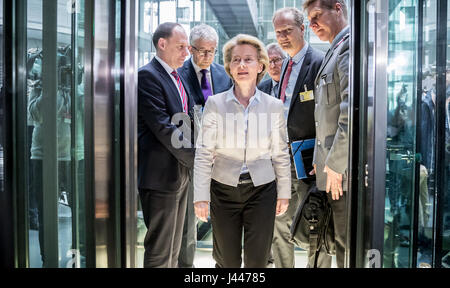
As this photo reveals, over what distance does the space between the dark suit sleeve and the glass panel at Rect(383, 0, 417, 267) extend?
1.17 meters

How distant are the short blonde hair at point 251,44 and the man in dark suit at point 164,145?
0.99ft

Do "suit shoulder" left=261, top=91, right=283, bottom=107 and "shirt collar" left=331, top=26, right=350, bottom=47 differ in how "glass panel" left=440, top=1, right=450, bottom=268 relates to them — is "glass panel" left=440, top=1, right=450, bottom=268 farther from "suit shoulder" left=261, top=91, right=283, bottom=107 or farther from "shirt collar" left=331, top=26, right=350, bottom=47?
"suit shoulder" left=261, top=91, right=283, bottom=107

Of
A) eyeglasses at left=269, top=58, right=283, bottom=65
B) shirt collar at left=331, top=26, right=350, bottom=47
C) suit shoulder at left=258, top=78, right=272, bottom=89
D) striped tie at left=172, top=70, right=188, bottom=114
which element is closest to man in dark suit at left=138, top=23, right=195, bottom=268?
striped tie at left=172, top=70, right=188, bottom=114

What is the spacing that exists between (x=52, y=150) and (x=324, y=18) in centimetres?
172

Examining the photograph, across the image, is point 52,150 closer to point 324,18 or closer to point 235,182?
point 235,182

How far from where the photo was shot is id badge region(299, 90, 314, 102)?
260 centimetres

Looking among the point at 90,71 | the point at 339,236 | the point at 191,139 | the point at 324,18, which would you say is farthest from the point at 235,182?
the point at 324,18

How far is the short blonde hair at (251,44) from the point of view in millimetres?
2475

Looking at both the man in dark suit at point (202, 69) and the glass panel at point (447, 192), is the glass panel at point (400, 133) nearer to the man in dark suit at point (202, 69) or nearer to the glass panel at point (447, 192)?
the glass panel at point (447, 192)

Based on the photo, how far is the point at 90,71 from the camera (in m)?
2.07

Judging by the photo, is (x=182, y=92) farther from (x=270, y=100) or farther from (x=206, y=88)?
(x=270, y=100)

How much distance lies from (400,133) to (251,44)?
977 mm

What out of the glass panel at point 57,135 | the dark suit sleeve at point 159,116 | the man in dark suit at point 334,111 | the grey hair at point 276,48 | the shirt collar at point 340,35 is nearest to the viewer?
the glass panel at point 57,135

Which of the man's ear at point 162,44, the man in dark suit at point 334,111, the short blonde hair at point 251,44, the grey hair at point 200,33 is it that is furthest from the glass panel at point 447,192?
the man's ear at point 162,44
